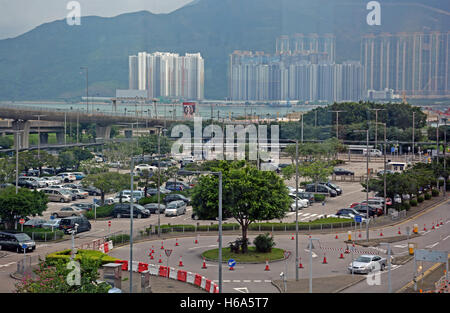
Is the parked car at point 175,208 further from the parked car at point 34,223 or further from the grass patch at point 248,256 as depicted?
the grass patch at point 248,256

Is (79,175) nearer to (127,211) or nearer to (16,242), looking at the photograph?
(127,211)

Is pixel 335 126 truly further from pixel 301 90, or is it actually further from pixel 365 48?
pixel 301 90

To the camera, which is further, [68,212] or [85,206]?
[85,206]

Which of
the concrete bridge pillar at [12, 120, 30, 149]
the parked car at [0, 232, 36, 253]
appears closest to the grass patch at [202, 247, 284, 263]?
the parked car at [0, 232, 36, 253]

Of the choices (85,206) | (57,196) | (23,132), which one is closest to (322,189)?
(85,206)
